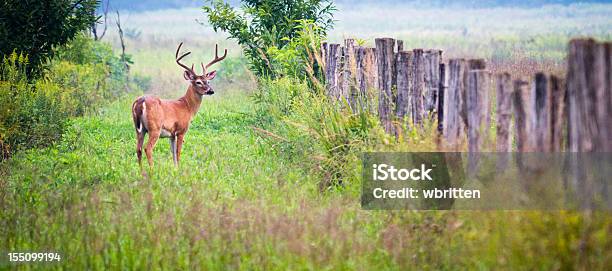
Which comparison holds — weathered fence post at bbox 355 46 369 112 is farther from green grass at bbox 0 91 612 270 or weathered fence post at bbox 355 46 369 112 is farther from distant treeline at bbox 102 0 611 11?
distant treeline at bbox 102 0 611 11

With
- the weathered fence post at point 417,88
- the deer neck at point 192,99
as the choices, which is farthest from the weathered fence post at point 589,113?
the deer neck at point 192,99

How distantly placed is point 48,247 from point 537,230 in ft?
13.7

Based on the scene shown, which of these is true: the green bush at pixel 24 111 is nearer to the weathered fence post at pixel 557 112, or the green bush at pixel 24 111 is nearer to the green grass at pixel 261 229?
the green grass at pixel 261 229

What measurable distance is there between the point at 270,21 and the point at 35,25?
15.9 feet

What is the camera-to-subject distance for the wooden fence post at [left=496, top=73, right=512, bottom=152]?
25.9 ft

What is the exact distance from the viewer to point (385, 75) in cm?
1109

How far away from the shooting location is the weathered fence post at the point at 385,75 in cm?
1092

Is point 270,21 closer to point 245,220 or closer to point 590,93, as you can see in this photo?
point 245,220

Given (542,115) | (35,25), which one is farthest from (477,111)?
(35,25)

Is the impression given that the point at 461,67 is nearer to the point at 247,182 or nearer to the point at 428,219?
the point at 428,219

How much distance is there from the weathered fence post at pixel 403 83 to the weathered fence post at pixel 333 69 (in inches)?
110

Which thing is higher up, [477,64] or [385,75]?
[477,64]

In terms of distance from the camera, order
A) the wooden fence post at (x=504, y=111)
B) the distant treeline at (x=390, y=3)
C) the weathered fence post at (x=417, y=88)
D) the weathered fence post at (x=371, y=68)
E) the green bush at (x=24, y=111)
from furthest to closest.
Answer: the distant treeline at (x=390, y=3) < the green bush at (x=24, y=111) < the weathered fence post at (x=371, y=68) < the weathered fence post at (x=417, y=88) < the wooden fence post at (x=504, y=111)

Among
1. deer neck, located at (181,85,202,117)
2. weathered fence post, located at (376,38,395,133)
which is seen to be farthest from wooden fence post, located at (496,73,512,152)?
deer neck, located at (181,85,202,117)
